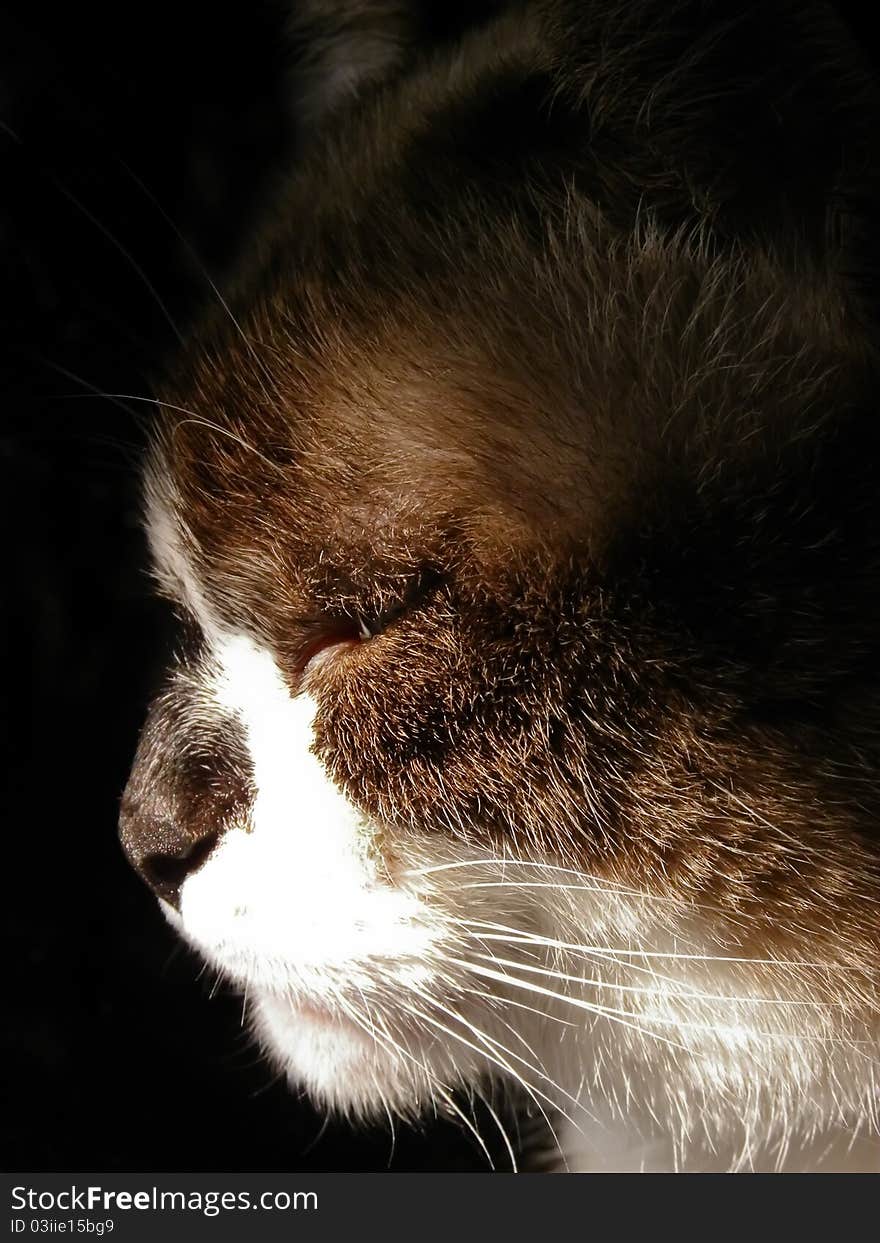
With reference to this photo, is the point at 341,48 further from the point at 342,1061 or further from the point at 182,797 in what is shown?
the point at 342,1061

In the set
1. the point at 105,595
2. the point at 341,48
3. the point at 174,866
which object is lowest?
the point at 174,866

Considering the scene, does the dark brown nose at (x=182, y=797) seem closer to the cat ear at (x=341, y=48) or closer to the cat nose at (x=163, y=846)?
the cat nose at (x=163, y=846)

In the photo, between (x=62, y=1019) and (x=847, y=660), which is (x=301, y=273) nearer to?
(x=847, y=660)

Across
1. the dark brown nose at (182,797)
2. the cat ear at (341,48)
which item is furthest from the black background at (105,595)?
the dark brown nose at (182,797)

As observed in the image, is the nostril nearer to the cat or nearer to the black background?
the cat

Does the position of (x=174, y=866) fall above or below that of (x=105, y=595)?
below

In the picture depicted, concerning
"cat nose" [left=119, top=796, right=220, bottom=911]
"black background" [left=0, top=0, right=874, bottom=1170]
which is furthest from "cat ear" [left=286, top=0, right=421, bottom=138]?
"cat nose" [left=119, top=796, right=220, bottom=911]

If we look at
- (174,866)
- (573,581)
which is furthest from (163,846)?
(573,581)
